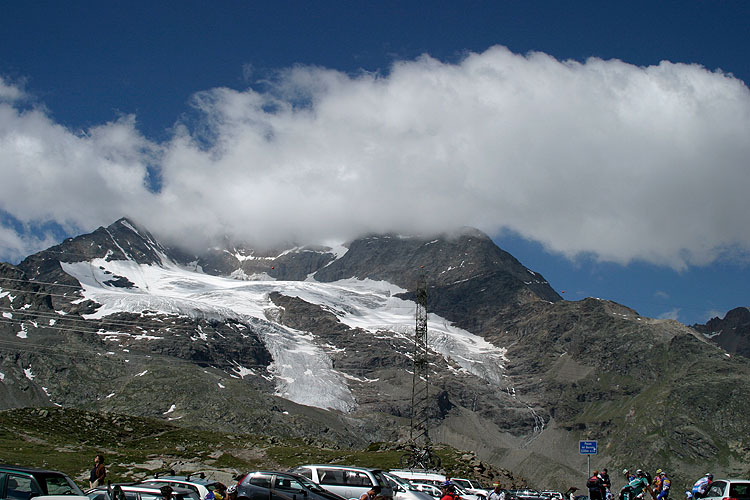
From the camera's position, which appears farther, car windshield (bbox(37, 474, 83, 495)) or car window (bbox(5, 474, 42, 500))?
car windshield (bbox(37, 474, 83, 495))

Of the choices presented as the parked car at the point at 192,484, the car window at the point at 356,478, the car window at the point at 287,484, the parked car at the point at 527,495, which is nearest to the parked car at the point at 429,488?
the parked car at the point at 527,495

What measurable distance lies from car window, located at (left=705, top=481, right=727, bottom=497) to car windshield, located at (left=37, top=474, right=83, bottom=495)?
29829mm

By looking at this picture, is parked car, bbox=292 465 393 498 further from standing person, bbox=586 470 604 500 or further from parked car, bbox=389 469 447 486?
parked car, bbox=389 469 447 486

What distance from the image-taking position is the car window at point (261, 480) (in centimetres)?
3266

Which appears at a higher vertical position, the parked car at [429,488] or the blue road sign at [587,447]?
the blue road sign at [587,447]

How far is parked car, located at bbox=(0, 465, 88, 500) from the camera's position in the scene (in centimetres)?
2408

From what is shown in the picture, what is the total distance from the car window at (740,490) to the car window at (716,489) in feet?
1.96

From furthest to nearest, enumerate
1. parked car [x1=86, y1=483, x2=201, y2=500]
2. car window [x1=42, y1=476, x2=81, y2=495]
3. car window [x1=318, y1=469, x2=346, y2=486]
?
car window [x1=318, y1=469, x2=346, y2=486], parked car [x1=86, y1=483, x2=201, y2=500], car window [x1=42, y1=476, x2=81, y2=495]

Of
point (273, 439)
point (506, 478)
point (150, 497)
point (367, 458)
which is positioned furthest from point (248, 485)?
point (273, 439)

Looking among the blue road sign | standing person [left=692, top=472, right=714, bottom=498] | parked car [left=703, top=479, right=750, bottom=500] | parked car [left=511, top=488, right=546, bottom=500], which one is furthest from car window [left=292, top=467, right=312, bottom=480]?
the blue road sign

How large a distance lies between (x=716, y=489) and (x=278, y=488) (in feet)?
73.1

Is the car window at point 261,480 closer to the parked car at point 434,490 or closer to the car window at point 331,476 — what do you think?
the car window at point 331,476

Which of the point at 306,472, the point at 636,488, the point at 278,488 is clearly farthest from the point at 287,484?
the point at 636,488

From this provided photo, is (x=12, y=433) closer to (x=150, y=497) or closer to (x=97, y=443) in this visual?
(x=97, y=443)
